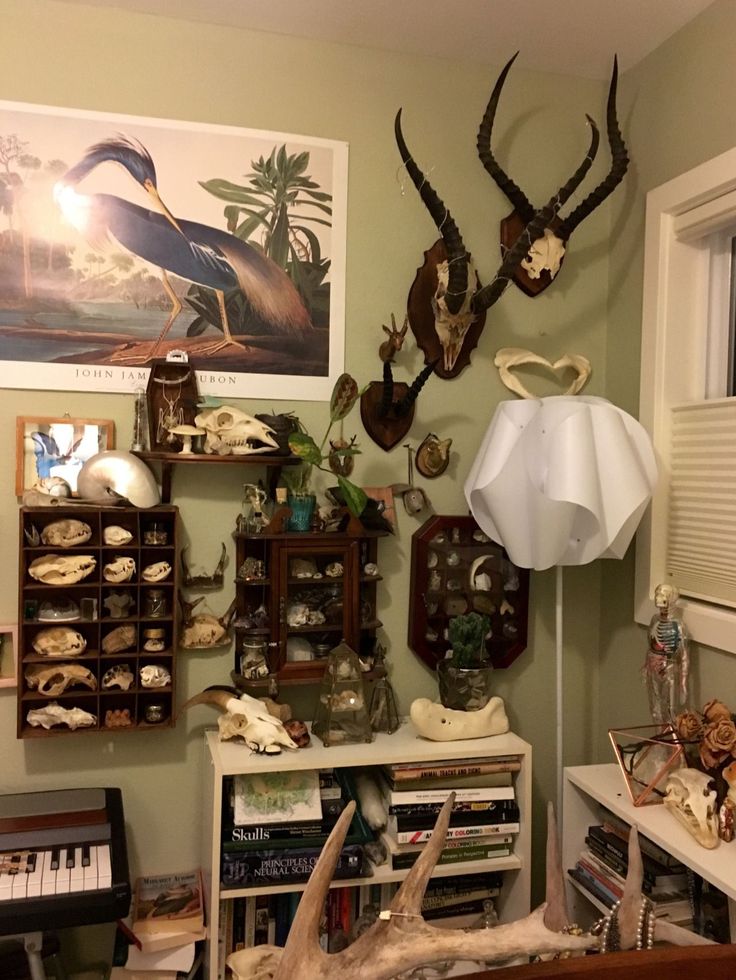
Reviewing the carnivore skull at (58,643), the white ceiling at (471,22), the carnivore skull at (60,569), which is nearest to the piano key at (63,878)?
the carnivore skull at (58,643)

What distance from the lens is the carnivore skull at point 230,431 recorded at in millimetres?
1900

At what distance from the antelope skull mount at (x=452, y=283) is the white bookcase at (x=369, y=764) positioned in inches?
38.2

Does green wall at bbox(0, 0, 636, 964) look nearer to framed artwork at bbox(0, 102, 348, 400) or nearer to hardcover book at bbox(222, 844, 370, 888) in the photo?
framed artwork at bbox(0, 102, 348, 400)

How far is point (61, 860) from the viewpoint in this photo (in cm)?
163

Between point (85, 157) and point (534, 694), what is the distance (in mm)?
1835

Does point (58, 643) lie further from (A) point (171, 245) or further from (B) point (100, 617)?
(A) point (171, 245)

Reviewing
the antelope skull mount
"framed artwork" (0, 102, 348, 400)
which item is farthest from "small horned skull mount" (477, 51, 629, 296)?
"framed artwork" (0, 102, 348, 400)

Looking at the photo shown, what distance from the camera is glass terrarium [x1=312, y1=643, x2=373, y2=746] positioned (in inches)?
74.7

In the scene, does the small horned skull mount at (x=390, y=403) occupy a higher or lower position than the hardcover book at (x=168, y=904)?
higher

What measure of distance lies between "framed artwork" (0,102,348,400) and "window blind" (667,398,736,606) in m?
0.91

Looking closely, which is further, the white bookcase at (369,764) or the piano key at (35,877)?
the white bookcase at (369,764)

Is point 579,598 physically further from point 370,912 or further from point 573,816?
point 370,912

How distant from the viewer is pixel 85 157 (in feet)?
6.36

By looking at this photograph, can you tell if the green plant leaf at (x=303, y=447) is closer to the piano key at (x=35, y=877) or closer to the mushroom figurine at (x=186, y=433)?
the mushroom figurine at (x=186, y=433)
